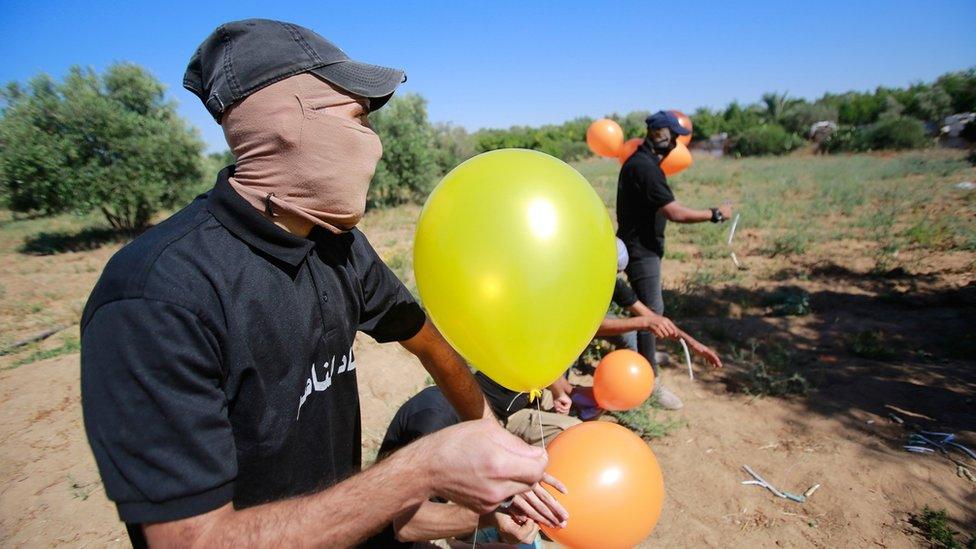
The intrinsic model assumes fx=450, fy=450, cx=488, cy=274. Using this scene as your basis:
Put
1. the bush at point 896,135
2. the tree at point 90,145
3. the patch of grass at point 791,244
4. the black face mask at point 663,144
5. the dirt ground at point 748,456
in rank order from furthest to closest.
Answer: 1. the bush at point 896,135
2. the tree at point 90,145
3. the patch of grass at point 791,244
4. the black face mask at point 663,144
5. the dirt ground at point 748,456

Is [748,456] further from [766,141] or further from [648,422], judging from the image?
[766,141]

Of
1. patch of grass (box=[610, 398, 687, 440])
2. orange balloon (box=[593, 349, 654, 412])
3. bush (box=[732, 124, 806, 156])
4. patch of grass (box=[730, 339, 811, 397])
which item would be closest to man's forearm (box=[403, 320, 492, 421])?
orange balloon (box=[593, 349, 654, 412])

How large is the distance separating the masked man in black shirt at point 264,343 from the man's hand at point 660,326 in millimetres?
2158

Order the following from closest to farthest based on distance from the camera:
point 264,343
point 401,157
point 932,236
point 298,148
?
point 264,343, point 298,148, point 932,236, point 401,157

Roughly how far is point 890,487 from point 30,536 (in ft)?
19.1

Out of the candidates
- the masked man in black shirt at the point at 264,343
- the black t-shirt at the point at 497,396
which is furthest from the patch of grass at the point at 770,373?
the masked man in black shirt at the point at 264,343

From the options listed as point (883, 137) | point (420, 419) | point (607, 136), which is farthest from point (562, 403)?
point (883, 137)

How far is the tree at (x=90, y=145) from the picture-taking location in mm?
11641

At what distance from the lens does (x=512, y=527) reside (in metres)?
1.70

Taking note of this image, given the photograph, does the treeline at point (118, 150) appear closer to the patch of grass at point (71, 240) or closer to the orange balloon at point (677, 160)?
the patch of grass at point (71, 240)

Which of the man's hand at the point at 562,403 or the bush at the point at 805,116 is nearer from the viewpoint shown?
the man's hand at the point at 562,403

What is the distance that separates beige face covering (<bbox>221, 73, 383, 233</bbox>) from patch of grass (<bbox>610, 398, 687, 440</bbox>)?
331 cm

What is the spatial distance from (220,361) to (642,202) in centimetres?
361

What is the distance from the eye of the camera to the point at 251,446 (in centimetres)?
116
